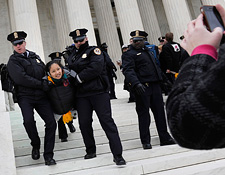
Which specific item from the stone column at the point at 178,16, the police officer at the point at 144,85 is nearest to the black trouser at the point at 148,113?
the police officer at the point at 144,85

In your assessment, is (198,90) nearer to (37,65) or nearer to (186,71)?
(186,71)

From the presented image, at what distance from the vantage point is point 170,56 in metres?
7.91

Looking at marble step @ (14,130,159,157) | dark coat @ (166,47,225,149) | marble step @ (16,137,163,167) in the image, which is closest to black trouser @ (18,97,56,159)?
marble step @ (16,137,163,167)

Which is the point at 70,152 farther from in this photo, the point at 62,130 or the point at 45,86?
the point at 45,86

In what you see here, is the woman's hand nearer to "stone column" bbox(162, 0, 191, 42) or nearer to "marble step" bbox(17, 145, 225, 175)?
"marble step" bbox(17, 145, 225, 175)

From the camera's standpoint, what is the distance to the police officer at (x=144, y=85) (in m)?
5.97

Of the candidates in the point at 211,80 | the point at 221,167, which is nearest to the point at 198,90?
the point at 211,80

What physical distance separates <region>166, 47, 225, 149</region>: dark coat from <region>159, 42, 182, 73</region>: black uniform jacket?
6.89 meters

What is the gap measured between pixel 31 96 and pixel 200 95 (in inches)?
192

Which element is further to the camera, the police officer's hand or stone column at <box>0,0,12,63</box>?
stone column at <box>0,0,12,63</box>

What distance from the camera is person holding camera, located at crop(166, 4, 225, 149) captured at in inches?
38.1

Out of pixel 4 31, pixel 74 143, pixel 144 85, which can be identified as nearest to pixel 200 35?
pixel 144 85

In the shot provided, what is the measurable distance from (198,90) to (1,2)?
24.6 m

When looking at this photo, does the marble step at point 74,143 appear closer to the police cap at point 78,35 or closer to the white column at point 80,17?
the police cap at point 78,35
